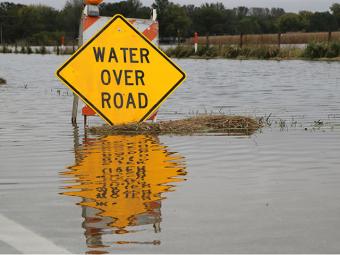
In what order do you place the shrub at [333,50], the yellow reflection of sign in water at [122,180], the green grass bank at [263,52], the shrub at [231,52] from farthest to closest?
1. the shrub at [231,52]
2. the green grass bank at [263,52]
3. the shrub at [333,50]
4. the yellow reflection of sign in water at [122,180]

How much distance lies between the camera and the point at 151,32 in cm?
1019

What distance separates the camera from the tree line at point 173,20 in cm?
13812

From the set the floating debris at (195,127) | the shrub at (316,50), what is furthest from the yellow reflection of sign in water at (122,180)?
the shrub at (316,50)

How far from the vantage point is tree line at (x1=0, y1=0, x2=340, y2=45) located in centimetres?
13812

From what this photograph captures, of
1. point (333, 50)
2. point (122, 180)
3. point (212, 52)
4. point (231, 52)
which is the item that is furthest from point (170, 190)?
point (212, 52)

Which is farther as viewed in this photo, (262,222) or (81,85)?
(81,85)

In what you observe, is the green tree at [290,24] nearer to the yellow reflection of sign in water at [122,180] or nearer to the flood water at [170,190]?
the flood water at [170,190]

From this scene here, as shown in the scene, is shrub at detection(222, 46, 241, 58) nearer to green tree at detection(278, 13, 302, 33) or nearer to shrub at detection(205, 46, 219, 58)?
shrub at detection(205, 46, 219, 58)

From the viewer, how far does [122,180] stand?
237 inches

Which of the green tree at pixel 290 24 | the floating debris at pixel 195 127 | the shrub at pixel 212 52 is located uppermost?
the green tree at pixel 290 24

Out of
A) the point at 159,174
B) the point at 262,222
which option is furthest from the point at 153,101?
the point at 262,222

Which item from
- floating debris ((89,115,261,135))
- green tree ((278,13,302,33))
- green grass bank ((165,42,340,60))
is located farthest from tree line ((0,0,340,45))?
floating debris ((89,115,261,135))

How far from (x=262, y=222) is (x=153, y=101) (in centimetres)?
548

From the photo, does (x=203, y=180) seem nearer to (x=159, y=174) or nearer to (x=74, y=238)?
(x=159, y=174)
